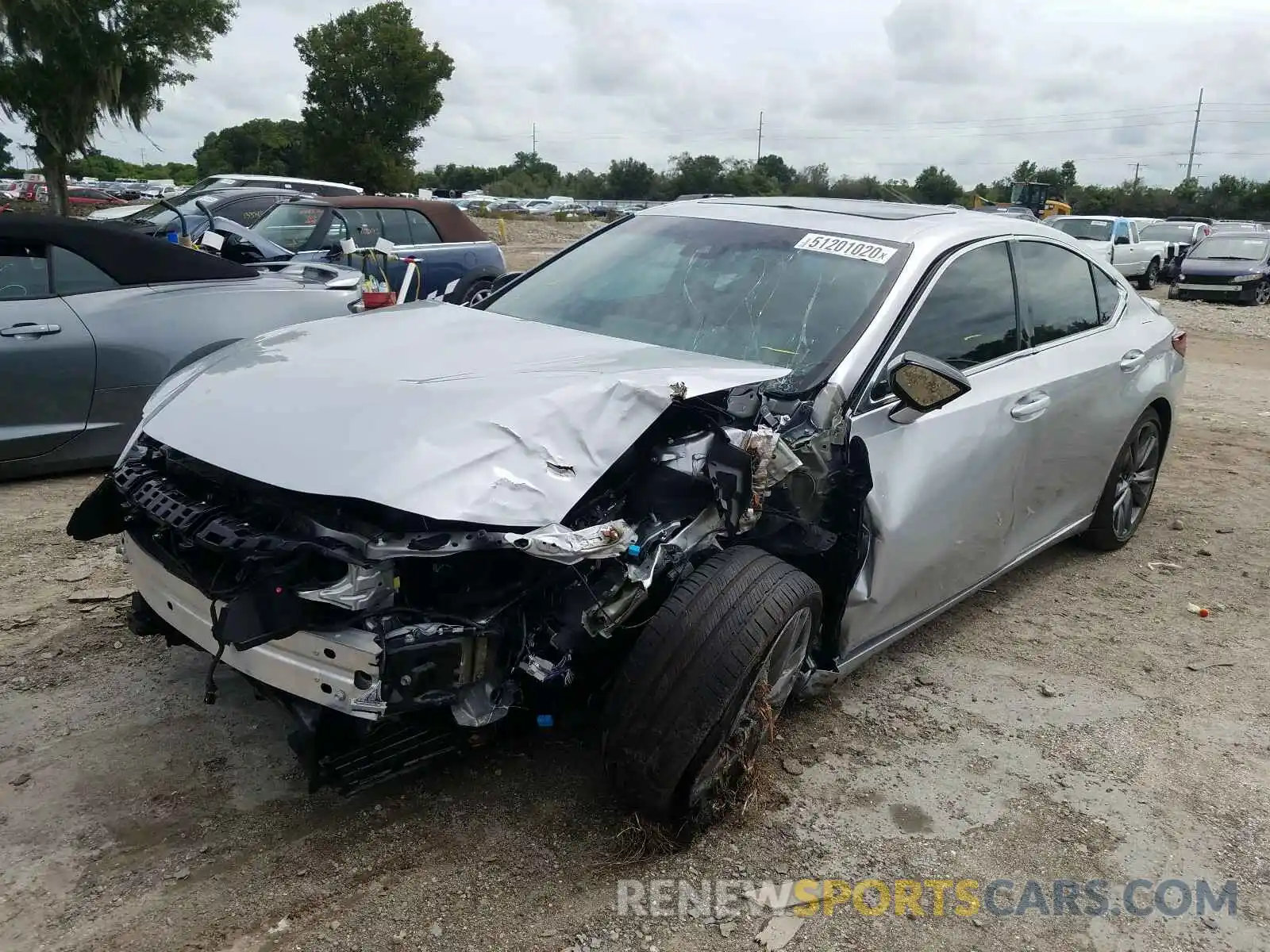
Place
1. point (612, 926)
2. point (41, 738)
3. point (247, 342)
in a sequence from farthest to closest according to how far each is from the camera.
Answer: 1. point (247, 342)
2. point (41, 738)
3. point (612, 926)

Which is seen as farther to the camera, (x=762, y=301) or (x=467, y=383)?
(x=762, y=301)

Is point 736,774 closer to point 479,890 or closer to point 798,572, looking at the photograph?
point 798,572

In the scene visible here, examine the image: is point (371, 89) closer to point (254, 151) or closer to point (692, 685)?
point (254, 151)

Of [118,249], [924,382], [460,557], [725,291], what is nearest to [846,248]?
[725,291]

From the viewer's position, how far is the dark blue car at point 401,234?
32.6 feet

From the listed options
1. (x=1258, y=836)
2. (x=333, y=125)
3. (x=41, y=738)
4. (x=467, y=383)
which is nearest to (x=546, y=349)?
(x=467, y=383)

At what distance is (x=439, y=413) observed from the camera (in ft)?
8.12

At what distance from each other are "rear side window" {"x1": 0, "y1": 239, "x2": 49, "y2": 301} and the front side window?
4.51 meters

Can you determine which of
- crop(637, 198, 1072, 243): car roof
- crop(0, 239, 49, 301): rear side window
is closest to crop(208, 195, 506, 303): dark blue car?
crop(0, 239, 49, 301): rear side window

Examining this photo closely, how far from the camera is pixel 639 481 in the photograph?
8.79 feet

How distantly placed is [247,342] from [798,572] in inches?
79.8

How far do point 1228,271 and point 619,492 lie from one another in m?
20.5

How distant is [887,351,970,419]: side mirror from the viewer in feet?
9.49

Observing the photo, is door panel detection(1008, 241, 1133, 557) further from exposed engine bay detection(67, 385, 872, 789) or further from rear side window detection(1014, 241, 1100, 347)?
exposed engine bay detection(67, 385, 872, 789)
